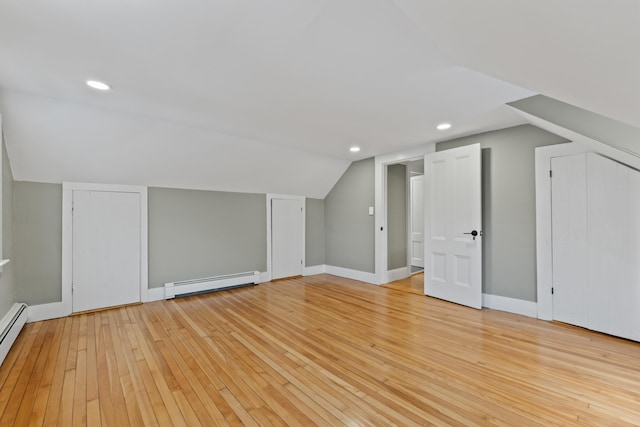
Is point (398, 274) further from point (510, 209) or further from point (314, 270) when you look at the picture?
point (510, 209)

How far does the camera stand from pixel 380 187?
4.79 meters

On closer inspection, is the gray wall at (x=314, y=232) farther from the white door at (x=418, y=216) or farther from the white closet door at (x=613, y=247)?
the white closet door at (x=613, y=247)

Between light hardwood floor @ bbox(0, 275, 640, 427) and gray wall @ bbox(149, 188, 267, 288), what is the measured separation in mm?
936

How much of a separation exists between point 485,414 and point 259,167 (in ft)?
12.7

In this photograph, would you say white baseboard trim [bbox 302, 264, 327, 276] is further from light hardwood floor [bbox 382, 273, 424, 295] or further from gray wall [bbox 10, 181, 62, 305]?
gray wall [bbox 10, 181, 62, 305]

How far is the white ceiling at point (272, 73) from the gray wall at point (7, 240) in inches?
6.7

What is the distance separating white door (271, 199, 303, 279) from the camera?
519 centimetres

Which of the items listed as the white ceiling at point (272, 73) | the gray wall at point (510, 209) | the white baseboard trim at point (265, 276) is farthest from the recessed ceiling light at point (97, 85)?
the gray wall at point (510, 209)

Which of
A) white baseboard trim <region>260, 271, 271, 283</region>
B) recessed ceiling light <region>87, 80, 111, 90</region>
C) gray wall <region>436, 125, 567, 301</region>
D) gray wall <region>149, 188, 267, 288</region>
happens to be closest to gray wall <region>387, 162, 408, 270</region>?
gray wall <region>436, 125, 567, 301</region>

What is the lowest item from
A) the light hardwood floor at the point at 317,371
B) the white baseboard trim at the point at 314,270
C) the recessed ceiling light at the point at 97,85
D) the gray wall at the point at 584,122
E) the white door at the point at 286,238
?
the light hardwood floor at the point at 317,371

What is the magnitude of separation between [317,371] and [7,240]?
133 inches

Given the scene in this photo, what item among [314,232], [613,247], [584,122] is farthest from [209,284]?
[613,247]

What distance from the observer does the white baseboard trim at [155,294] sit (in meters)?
3.89

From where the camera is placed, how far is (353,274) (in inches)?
207
